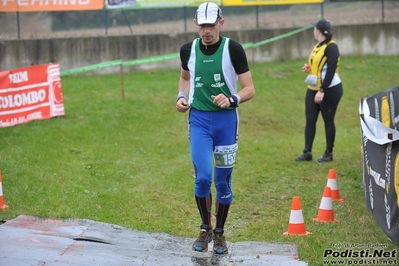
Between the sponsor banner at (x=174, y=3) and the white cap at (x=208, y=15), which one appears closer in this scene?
the white cap at (x=208, y=15)

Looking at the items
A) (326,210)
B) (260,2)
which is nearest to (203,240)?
(326,210)

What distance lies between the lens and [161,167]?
37.3ft

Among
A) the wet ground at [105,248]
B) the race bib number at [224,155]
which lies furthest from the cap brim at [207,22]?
the wet ground at [105,248]

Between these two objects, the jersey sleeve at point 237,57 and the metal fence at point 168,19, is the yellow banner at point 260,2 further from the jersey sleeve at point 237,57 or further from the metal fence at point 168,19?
the jersey sleeve at point 237,57

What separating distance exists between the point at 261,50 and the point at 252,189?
13.4 metres

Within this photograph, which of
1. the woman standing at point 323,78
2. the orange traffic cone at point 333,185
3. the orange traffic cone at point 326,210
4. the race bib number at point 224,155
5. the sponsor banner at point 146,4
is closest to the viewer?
the race bib number at point 224,155

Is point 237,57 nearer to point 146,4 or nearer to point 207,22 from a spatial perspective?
point 207,22

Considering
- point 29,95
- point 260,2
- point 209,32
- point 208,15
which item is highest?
A: point 260,2

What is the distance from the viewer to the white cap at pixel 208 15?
6284 mm

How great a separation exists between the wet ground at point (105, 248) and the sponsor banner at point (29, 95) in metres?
6.58

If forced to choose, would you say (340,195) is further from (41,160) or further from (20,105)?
(20,105)

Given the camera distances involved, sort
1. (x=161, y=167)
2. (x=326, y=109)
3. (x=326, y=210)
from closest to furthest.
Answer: (x=326, y=210), (x=161, y=167), (x=326, y=109)

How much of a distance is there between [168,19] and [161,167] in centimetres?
1220

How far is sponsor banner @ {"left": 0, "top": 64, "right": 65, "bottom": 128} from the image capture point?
13.8 m
